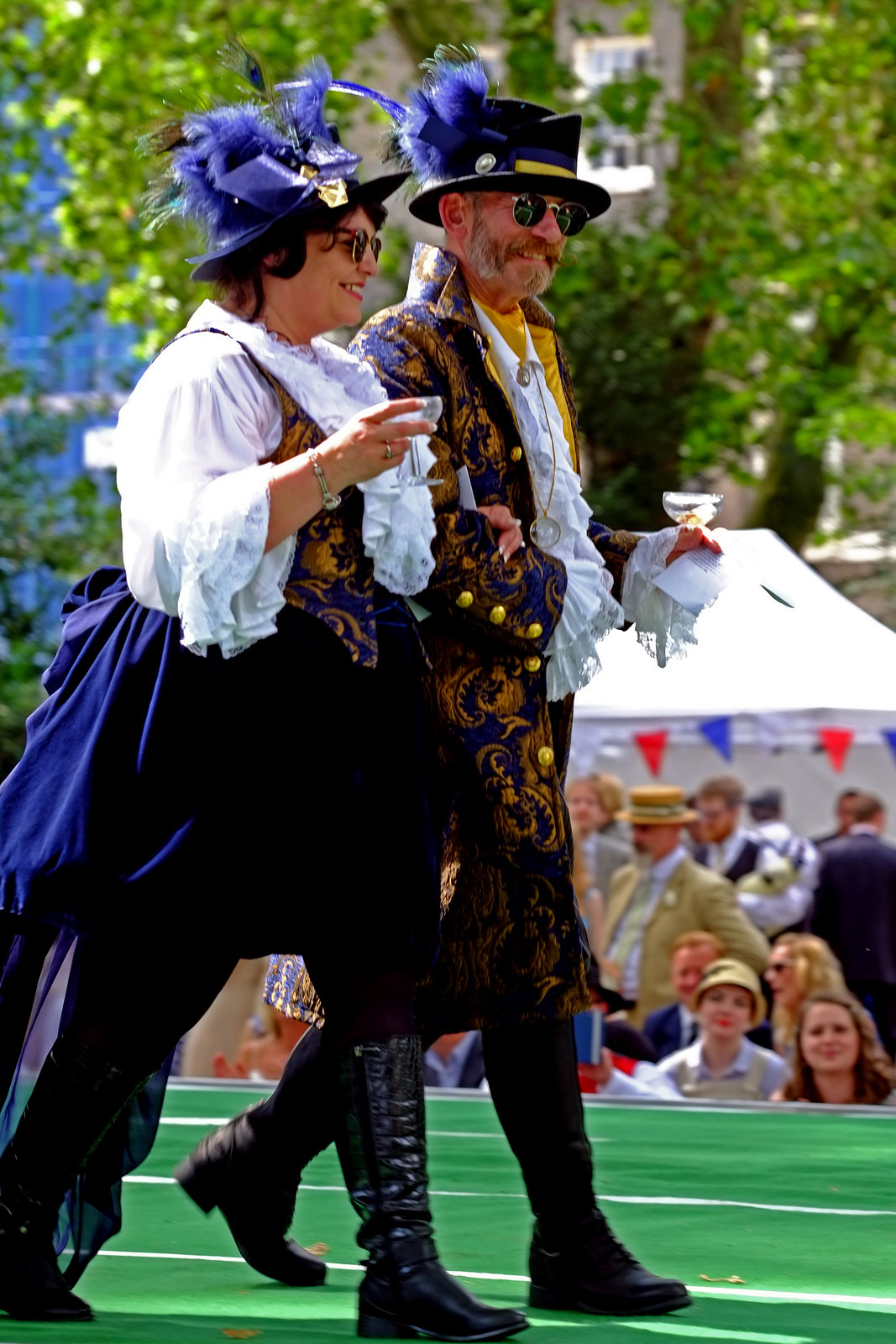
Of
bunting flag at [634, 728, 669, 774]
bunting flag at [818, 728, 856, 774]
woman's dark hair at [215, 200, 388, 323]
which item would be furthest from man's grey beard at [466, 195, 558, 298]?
bunting flag at [818, 728, 856, 774]


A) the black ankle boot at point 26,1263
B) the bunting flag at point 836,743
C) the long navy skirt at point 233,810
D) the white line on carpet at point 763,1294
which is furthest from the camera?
the bunting flag at point 836,743

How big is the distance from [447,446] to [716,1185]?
2.24 m

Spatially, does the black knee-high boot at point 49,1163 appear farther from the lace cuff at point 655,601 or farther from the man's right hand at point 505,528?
the lace cuff at point 655,601

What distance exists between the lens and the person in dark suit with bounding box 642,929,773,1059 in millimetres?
7656

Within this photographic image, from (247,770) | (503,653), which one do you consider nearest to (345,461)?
(247,770)

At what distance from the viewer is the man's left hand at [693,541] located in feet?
12.4

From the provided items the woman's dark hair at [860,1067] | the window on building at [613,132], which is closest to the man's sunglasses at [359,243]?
the woman's dark hair at [860,1067]

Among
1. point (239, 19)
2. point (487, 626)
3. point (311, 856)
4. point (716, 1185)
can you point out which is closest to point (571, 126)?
point (487, 626)

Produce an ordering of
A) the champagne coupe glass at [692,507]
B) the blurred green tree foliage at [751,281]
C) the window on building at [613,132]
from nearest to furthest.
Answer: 1. the champagne coupe glass at [692,507]
2. the blurred green tree foliage at [751,281]
3. the window on building at [613,132]

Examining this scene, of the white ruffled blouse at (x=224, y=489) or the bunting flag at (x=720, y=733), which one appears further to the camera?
the bunting flag at (x=720, y=733)

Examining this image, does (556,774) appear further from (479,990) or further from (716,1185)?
(716,1185)

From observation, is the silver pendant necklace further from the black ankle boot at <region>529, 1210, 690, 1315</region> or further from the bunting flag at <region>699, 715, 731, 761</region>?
the bunting flag at <region>699, 715, 731, 761</region>

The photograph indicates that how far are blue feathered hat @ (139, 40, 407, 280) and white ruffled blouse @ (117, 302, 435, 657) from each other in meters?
0.15

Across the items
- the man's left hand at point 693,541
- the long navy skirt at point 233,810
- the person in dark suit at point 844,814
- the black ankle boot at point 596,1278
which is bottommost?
the person in dark suit at point 844,814
